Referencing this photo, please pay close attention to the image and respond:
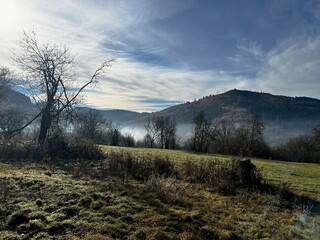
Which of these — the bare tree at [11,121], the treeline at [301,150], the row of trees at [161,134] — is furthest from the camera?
the row of trees at [161,134]

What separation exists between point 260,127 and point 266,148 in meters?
11.8

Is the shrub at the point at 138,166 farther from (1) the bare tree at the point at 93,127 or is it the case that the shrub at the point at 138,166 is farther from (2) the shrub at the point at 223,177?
(1) the bare tree at the point at 93,127

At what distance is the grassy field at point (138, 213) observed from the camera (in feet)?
25.3

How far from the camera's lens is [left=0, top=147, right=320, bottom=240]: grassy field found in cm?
773

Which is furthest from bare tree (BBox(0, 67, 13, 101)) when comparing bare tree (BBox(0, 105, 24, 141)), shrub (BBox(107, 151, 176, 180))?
shrub (BBox(107, 151, 176, 180))

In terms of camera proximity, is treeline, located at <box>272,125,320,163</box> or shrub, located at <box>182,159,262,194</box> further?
treeline, located at <box>272,125,320,163</box>

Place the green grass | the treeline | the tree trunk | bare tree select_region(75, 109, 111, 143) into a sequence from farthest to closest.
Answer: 1. bare tree select_region(75, 109, 111, 143)
2. the treeline
3. the tree trunk
4. the green grass

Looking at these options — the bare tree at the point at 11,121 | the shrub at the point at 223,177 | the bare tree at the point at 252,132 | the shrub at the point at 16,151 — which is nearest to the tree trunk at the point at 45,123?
the bare tree at the point at 11,121

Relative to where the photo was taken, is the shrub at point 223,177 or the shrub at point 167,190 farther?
the shrub at point 223,177

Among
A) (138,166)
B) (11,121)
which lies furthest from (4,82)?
(138,166)

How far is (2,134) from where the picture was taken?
28422mm

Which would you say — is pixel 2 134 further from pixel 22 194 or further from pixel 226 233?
pixel 226 233

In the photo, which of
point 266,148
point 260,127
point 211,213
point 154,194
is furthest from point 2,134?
point 260,127

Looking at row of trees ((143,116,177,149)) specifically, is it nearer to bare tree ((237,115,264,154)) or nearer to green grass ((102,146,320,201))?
bare tree ((237,115,264,154))
